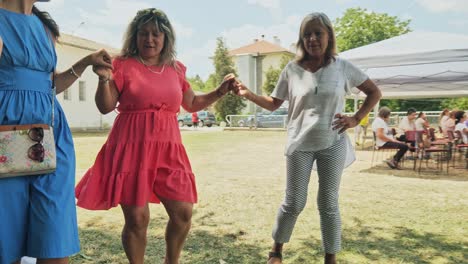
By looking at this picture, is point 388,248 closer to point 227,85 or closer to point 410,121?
point 227,85

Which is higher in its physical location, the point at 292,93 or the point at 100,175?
the point at 292,93

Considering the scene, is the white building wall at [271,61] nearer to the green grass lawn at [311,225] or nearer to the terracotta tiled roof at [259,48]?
the terracotta tiled roof at [259,48]

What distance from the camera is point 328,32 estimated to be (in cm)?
313

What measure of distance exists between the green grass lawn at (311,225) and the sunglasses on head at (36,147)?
1921 mm

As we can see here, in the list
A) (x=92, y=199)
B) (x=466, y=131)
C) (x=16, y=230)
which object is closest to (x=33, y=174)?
(x=16, y=230)

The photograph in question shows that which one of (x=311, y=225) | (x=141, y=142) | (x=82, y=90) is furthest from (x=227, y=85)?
(x=82, y=90)

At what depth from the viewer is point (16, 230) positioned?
1786 millimetres

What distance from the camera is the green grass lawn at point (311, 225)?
3.62 m

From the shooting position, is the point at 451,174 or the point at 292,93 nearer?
the point at 292,93

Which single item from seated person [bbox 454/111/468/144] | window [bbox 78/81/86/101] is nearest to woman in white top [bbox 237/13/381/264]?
seated person [bbox 454/111/468/144]

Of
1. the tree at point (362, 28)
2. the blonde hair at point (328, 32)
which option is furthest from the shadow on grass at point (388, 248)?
the tree at point (362, 28)

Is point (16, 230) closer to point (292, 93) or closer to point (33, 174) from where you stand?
point (33, 174)

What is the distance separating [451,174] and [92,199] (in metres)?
8.48

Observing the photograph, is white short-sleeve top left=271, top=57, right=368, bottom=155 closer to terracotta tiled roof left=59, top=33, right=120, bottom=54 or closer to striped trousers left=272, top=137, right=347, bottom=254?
striped trousers left=272, top=137, right=347, bottom=254
